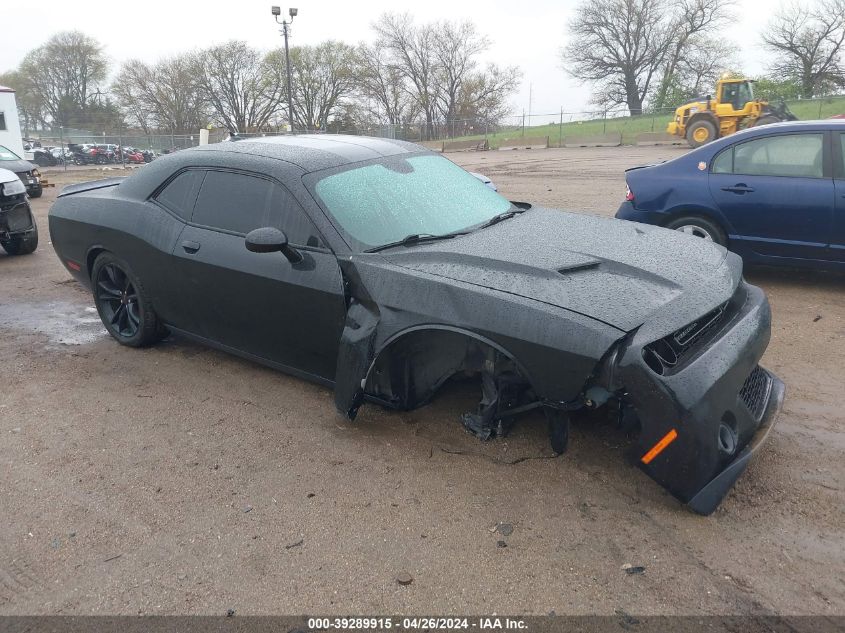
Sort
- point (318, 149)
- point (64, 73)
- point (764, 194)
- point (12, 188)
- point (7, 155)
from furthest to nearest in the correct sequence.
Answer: point (64, 73) → point (7, 155) → point (12, 188) → point (764, 194) → point (318, 149)

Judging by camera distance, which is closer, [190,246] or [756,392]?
[756,392]

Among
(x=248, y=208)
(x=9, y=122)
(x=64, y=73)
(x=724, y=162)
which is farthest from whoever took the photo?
(x=64, y=73)

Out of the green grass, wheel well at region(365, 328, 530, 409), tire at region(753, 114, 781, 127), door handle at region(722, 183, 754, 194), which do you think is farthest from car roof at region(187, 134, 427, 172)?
the green grass

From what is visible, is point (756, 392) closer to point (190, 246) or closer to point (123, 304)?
point (190, 246)

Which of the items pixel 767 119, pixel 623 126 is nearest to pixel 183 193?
pixel 767 119

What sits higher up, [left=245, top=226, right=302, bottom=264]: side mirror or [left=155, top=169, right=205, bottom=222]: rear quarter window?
[left=155, top=169, right=205, bottom=222]: rear quarter window

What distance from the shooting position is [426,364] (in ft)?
11.5

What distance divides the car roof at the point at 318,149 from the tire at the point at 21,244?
5.33 meters

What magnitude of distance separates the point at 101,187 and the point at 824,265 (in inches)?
240

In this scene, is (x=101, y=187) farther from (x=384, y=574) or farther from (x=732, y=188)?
(x=732, y=188)

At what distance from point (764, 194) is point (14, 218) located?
8581mm

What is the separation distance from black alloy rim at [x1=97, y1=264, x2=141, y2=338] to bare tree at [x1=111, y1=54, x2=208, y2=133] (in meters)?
55.2

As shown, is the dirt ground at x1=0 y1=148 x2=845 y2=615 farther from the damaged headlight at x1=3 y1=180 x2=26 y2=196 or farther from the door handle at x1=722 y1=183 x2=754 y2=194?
the damaged headlight at x1=3 y1=180 x2=26 y2=196

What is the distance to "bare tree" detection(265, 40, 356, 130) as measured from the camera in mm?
56938
